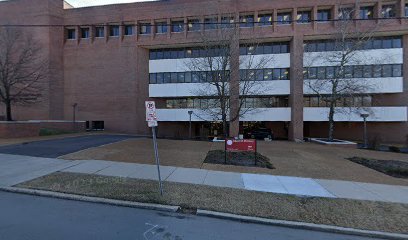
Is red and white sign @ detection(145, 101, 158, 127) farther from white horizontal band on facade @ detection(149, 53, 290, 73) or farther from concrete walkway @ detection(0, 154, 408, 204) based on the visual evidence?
white horizontal band on facade @ detection(149, 53, 290, 73)

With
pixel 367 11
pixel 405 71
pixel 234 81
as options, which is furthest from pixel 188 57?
pixel 405 71

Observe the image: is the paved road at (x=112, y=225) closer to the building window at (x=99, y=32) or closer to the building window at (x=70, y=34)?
the building window at (x=99, y=32)

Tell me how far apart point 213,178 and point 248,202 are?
2.47 metres

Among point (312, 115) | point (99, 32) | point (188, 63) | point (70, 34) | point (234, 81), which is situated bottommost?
point (312, 115)

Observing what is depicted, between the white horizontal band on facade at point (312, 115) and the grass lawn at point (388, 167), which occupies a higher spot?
the white horizontal band on facade at point (312, 115)

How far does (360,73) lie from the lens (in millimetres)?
26719

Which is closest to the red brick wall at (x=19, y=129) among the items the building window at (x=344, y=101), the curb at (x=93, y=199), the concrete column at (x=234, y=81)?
the curb at (x=93, y=199)

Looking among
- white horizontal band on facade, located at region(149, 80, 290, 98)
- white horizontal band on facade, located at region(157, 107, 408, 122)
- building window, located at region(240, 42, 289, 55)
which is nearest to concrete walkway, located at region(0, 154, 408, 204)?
white horizontal band on facade, located at region(157, 107, 408, 122)

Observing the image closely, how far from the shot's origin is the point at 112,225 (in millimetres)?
4812

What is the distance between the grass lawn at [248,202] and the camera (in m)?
5.54

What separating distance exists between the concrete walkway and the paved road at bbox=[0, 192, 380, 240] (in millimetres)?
2354

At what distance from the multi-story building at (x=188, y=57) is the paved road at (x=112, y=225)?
2362cm

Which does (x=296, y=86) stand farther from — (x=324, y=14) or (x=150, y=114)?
(x=150, y=114)

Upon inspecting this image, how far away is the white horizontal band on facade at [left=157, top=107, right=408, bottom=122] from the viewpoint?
27.1 meters
